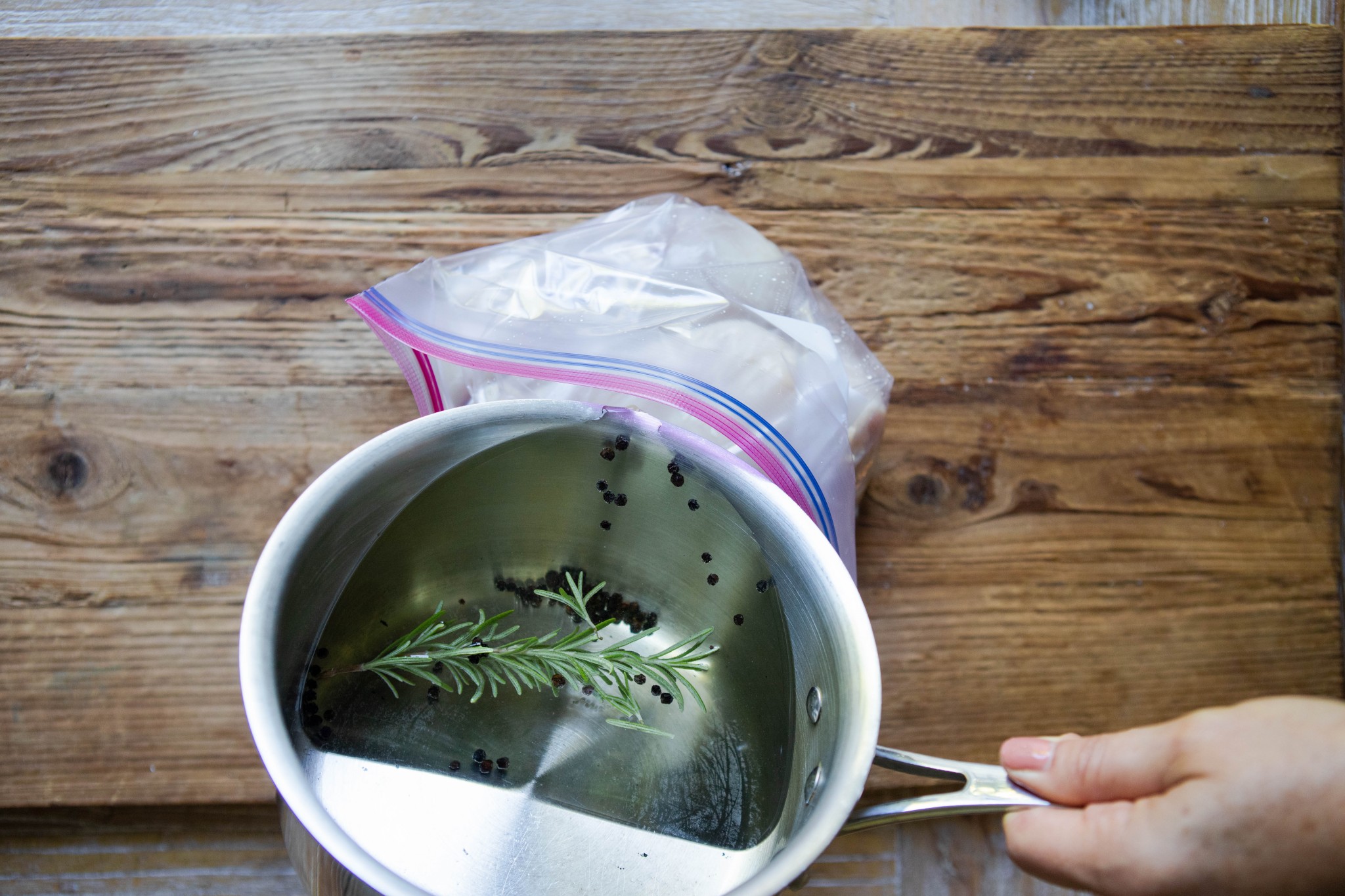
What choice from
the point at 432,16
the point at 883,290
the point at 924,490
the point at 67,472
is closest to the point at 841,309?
the point at 883,290

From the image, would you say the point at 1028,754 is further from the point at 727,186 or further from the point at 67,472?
the point at 67,472

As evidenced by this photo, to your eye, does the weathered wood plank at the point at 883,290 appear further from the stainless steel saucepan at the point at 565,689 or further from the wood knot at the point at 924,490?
the stainless steel saucepan at the point at 565,689

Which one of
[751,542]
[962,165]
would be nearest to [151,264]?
[751,542]

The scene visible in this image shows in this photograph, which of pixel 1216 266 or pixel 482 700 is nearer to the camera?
pixel 482 700

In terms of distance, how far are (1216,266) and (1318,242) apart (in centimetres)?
8

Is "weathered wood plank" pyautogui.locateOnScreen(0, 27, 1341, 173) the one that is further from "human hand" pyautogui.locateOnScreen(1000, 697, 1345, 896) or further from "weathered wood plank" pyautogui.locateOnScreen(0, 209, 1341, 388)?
"human hand" pyautogui.locateOnScreen(1000, 697, 1345, 896)

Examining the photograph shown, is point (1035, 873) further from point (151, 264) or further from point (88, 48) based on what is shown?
point (88, 48)

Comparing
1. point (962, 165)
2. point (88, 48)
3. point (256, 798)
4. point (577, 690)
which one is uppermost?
point (88, 48)

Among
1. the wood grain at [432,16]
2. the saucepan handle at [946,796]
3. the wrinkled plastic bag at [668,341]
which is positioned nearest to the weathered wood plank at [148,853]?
the wrinkled plastic bag at [668,341]

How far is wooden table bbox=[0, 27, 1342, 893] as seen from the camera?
56 cm

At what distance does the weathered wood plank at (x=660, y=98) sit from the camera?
0.60 meters

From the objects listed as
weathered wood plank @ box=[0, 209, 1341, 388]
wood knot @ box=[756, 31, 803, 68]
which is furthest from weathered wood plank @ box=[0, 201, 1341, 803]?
wood knot @ box=[756, 31, 803, 68]

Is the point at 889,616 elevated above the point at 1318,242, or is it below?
below

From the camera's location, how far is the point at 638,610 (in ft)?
1.57
